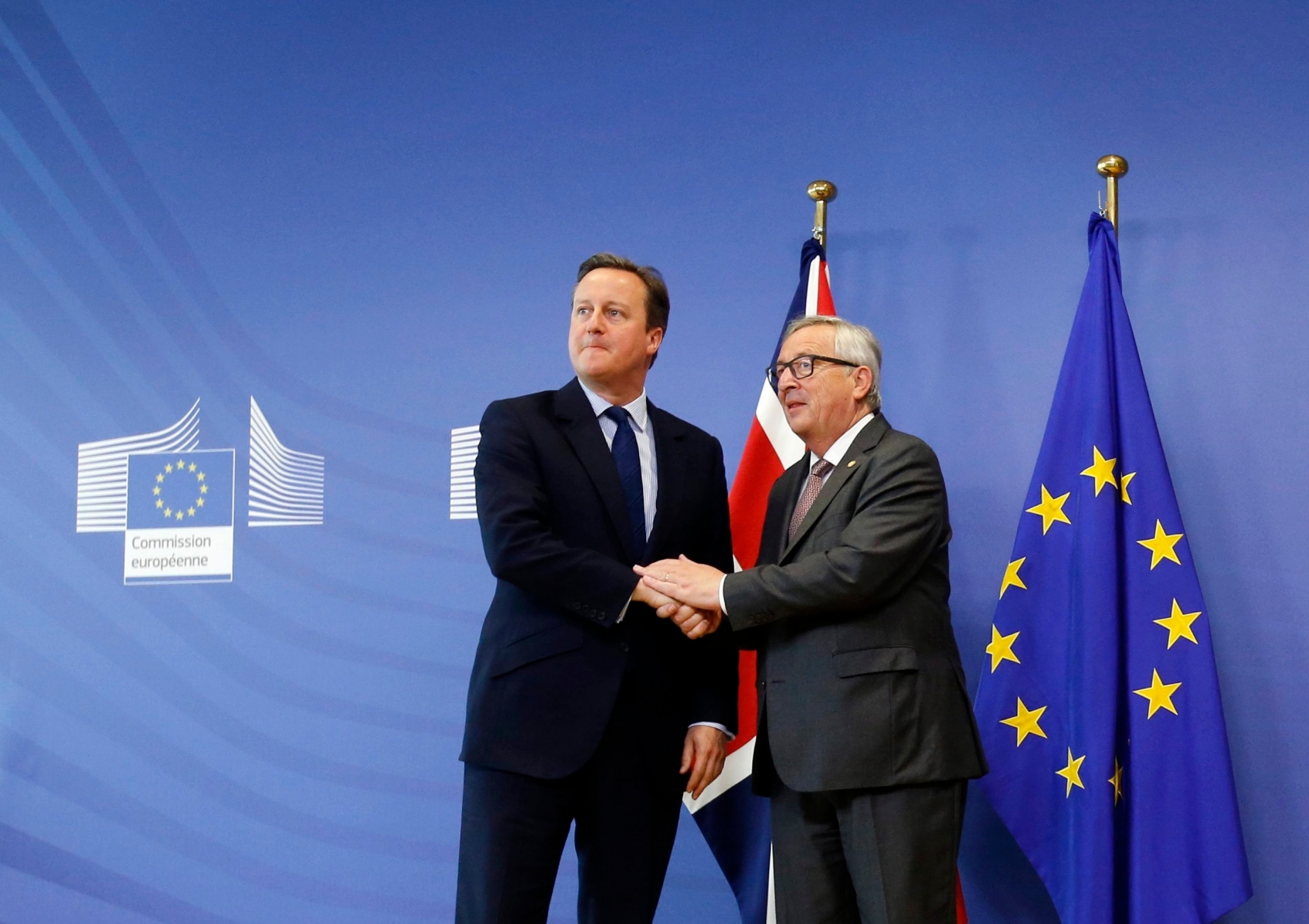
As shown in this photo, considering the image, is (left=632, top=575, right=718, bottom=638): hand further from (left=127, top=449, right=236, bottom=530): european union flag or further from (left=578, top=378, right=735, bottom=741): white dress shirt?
(left=127, top=449, right=236, bottom=530): european union flag

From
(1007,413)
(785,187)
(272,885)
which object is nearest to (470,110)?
(785,187)

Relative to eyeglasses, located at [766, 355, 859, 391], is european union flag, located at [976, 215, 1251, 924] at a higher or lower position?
lower

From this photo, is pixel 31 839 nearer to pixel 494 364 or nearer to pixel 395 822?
pixel 395 822

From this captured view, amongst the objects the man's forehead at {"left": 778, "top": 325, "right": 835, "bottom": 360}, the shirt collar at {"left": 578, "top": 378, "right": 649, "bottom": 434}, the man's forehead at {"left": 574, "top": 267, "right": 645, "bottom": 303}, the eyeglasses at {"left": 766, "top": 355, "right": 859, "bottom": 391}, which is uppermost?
the man's forehead at {"left": 574, "top": 267, "right": 645, "bottom": 303}

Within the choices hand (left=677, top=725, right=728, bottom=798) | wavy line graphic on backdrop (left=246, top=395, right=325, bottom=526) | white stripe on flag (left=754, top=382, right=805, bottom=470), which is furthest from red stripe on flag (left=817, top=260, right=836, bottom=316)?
wavy line graphic on backdrop (left=246, top=395, right=325, bottom=526)

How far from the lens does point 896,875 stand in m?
1.99

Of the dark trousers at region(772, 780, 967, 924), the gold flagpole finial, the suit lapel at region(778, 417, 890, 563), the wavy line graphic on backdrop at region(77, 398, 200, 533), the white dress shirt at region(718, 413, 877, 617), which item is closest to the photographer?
the dark trousers at region(772, 780, 967, 924)

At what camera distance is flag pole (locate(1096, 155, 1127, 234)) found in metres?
2.86

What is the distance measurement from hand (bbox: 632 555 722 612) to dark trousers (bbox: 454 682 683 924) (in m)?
0.20

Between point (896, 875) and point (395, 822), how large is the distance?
1.79 meters

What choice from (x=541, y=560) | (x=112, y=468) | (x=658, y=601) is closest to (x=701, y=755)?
(x=658, y=601)

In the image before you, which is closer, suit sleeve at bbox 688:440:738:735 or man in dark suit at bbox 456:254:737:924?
man in dark suit at bbox 456:254:737:924

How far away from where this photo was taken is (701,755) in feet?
7.20

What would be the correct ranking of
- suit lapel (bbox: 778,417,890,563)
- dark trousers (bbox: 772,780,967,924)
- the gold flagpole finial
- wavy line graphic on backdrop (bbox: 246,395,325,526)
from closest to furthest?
dark trousers (bbox: 772,780,967,924), suit lapel (bbox: 778,417,890,563), the gold flagpole finial, wavy line graphic on backdrop (bbox: 246,395,325,526)
